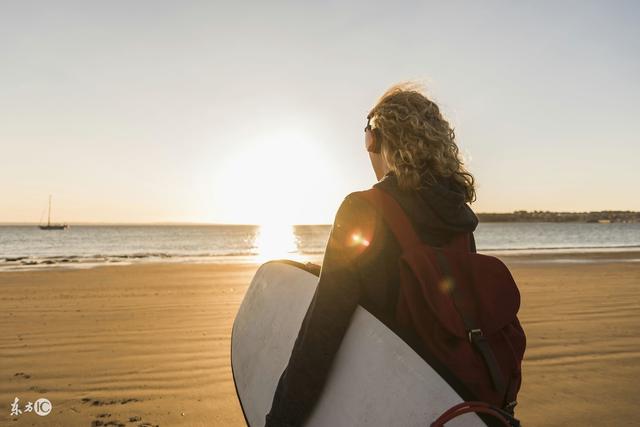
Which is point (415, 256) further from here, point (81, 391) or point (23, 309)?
point (23, 309)

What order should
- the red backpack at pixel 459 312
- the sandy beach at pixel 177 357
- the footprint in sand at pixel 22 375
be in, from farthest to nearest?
the footprint in sand at pixel 22 375
the sandy beach at pixel 177 357
the red backpack at pixel 459 312

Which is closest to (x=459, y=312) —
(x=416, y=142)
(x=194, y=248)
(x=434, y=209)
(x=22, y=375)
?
(x=434, y=209)

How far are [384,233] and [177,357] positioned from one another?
384cm

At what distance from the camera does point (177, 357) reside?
4.59 meters

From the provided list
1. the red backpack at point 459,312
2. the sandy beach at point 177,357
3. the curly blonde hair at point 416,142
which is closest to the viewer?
the red backpack at point 459,312

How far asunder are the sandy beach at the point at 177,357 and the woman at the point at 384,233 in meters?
1.94

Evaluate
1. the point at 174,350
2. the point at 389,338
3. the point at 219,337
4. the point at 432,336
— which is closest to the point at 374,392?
the point at 389,338

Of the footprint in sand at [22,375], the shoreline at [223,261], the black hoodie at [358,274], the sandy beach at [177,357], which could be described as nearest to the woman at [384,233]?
the black hoodie at [358,274]

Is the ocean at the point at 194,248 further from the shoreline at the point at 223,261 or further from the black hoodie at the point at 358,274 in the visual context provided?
the black hoodie at the point at 358,274

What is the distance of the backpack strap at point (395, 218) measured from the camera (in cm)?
136

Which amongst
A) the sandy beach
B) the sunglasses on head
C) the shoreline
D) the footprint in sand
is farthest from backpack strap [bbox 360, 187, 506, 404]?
the shoreline

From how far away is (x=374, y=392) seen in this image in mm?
1547

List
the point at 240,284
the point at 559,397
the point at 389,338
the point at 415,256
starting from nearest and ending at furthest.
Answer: the point at 415,256 → the point at 389,338 → the point at 559,397 → the point at 240,284

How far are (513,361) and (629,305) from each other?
760 cm
